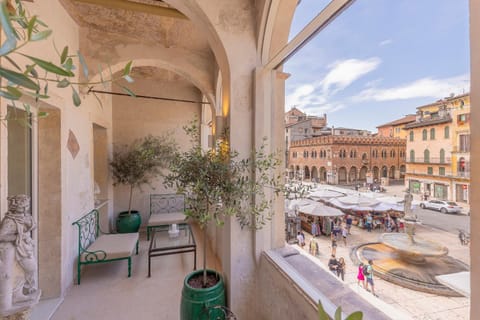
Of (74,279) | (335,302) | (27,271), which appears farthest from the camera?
(74,279)

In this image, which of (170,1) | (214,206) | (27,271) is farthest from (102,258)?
(170,1)

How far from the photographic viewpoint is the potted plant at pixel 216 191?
1866 mm

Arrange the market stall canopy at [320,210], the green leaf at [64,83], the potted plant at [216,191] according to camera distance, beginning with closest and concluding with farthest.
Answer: the green leaf at [64,83], the market stall canopy at [320,210], the potted plant at [216,191]

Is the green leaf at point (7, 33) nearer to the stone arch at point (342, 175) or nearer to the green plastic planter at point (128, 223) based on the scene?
the stone arch at point (342, 175)

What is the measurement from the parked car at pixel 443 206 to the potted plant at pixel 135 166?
4.36 meters

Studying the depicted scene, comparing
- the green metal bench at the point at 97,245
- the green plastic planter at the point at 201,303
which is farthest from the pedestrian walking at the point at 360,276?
the green metal bench at the point at 97,245

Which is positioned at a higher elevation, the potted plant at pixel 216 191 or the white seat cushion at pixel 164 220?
the potted plant at pixel 216 191

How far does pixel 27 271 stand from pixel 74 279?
61.1 inches

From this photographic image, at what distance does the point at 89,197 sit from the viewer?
3.76 m

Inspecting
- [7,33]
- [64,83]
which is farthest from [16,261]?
[7,33]

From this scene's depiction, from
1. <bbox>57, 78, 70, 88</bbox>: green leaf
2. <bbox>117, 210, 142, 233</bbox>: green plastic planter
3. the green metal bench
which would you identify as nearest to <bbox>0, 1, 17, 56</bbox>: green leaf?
<bbox>57, 78, 70, 88</bbox>: green leaf

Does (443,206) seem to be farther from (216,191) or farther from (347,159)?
(216,191)

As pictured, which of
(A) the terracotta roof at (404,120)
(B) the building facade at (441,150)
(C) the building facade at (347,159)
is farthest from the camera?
(C) the building facade at (347,159)

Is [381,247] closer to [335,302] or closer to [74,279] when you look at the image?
[335,302]
